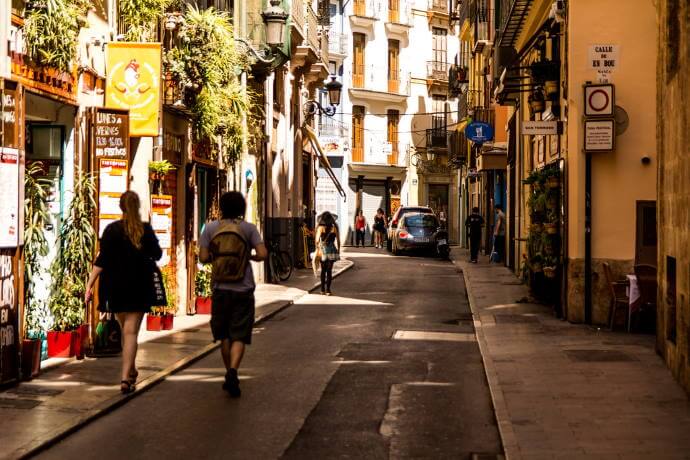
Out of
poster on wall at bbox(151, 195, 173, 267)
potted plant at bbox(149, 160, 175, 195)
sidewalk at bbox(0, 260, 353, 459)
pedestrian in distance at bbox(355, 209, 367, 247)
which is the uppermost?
potted plant at bbox(149, 160, 175, 195)

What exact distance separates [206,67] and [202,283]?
12.3 ft

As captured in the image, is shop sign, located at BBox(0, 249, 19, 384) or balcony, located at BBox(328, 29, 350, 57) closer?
shop sign, located at BBox(0, 249, 19, 384)

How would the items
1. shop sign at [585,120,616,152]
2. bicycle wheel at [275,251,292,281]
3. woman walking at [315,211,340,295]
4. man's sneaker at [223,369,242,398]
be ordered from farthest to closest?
bicycle wheel at [275,251,292,281], woman walking at [315,211,340,295], shop sign at [585,120,616,152], man's sneaker at [223,369,242,398]

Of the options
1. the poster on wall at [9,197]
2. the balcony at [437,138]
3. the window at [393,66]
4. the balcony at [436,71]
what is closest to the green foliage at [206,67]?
the poster on wall at [9,197]

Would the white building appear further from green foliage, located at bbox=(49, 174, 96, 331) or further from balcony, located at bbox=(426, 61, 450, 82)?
green foliage, located at bbox=(49, 174, 96, 331)

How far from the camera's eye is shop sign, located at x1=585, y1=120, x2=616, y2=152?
17.6m

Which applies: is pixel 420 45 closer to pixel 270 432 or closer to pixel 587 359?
pixel 587 359

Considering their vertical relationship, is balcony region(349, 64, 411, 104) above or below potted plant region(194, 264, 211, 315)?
above

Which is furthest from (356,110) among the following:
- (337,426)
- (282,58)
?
(337,426)

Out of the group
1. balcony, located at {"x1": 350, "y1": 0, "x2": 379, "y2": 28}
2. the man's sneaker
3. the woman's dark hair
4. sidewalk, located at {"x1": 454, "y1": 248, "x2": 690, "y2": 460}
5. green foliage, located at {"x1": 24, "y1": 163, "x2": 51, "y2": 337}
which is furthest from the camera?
balcony, located at {"x1": 350, "y1": 0, "x2": 379, "y2": 28}

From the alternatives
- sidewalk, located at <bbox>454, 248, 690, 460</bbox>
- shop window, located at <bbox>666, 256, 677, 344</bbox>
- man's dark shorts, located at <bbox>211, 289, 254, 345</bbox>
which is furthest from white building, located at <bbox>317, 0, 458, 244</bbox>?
man's dark shorts, located at <bbox>211, 289, 254, 345</bbox>

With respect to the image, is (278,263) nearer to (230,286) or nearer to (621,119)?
(621,119)

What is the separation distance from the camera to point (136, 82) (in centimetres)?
1555

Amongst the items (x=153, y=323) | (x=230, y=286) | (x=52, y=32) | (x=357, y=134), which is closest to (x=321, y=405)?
(x=230, y=286)
